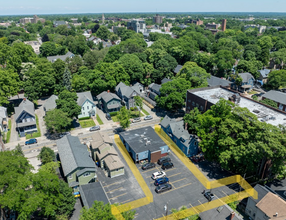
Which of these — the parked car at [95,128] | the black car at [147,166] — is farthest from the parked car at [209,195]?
the parked car at [95,128]

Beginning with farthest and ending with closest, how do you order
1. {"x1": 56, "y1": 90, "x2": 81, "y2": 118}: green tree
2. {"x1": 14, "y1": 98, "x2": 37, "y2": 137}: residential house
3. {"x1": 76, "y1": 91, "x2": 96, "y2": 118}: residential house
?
{"x1": 76, "y1": 91, "x2": 96, "y2": 118}: residential house, {"x1": 56, "y1": 90, "x2": 81, "y2": 118}: green tree, {"x1": 14, "y1": 98, "x2": 37, "y2": 137}: residential house

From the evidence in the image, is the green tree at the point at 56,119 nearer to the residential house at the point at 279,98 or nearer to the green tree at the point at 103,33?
the residential house at the point at 279,98

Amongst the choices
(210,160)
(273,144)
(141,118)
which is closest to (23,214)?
(210,160)

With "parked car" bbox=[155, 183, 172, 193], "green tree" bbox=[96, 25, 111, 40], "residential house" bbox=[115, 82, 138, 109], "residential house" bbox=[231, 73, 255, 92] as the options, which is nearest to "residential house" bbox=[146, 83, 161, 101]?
"residential house" bbox=[115, 82, 138, 109]

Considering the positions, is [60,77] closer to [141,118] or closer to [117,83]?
[117,83]

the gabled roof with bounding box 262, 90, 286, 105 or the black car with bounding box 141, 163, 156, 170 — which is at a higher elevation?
the gabled roof with bounding box 262, 90, 286, 105

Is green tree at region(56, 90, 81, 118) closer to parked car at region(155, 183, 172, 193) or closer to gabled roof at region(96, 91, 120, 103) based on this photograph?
gabled roof at region(96, 91, 120, 103)

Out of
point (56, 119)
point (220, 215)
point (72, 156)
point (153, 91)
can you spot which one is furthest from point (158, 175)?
point (153, 91)

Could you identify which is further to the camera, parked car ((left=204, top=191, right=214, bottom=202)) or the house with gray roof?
the house with gray roof
